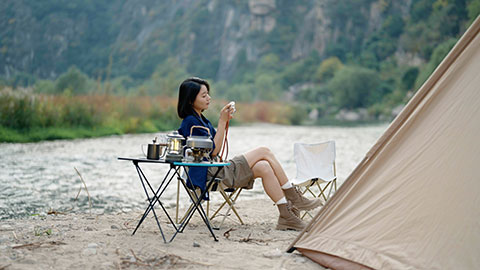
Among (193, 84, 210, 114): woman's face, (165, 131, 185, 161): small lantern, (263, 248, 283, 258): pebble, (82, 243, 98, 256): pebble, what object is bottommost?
(82, 243, 98, 256): pebble

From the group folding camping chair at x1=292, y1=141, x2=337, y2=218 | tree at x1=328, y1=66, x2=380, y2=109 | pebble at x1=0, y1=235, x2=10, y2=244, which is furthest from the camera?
tree at x1=328, y1=66, x2=380, y2=109

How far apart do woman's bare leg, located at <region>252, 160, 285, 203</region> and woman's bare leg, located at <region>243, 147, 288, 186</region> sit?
6 cm

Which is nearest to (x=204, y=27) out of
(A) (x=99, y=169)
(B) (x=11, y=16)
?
(B) (x=11, y=16)

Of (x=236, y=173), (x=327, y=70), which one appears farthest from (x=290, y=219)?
(x=327, y=70)

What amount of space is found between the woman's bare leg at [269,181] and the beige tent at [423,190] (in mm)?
811

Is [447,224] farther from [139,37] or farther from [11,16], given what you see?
[139,37]

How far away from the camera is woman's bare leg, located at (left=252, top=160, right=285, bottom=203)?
3.66 meters

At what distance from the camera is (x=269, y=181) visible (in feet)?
12.1

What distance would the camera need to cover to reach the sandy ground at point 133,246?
2.69 meters

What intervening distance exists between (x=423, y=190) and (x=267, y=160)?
1.45 m

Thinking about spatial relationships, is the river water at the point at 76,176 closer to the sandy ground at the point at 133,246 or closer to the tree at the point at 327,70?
the sandy ground at the point at 133,246

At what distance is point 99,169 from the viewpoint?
841cm

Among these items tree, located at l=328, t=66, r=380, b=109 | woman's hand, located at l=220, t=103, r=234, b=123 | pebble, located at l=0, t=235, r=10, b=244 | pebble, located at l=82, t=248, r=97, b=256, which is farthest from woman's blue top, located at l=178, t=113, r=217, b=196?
tree, located at l=328, t=66, r=380, b=109

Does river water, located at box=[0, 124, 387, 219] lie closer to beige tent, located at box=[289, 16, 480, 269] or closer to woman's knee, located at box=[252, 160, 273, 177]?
woman's knee, located at box=[252, 160, 273, 177]
